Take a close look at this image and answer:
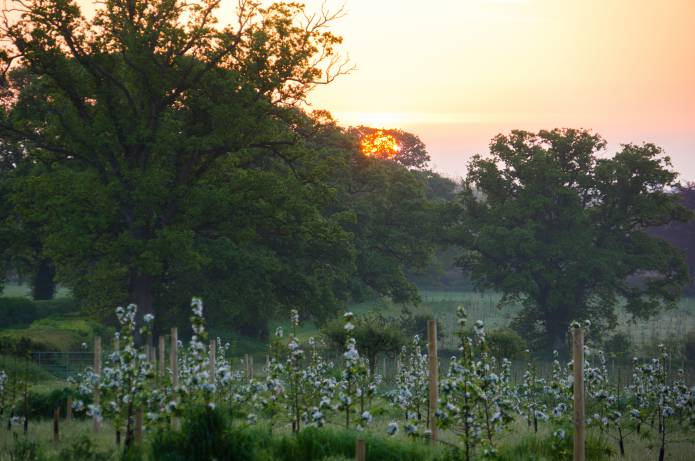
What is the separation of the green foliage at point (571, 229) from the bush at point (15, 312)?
24726 mm

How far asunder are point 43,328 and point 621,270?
106ft

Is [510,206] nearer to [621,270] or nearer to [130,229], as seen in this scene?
[621,270]

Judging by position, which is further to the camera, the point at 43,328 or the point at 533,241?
the point at 533,241

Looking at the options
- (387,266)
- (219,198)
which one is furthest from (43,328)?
(387,266)

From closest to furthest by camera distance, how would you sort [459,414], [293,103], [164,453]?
[459,414] < [164,453] < [293,103]

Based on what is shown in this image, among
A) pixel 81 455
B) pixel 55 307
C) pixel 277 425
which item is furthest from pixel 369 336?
pixel 55 307

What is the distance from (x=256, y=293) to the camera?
143 feet

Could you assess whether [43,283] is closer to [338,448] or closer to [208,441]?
[338,448]

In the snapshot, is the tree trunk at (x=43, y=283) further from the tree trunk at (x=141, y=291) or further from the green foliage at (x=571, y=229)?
the green foliage at (x=571, y=229)

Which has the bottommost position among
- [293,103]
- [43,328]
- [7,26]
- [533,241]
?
[43,328]

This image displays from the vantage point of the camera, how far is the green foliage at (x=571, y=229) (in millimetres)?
53219

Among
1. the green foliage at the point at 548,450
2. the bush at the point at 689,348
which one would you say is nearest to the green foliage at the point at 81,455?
the green foliage at the point at 548,450

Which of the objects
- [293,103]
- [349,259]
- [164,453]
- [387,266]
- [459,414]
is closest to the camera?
[459,414]

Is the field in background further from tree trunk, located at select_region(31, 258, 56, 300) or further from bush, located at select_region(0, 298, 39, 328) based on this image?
bush, located at select_region(0, 298, 39, 328)
